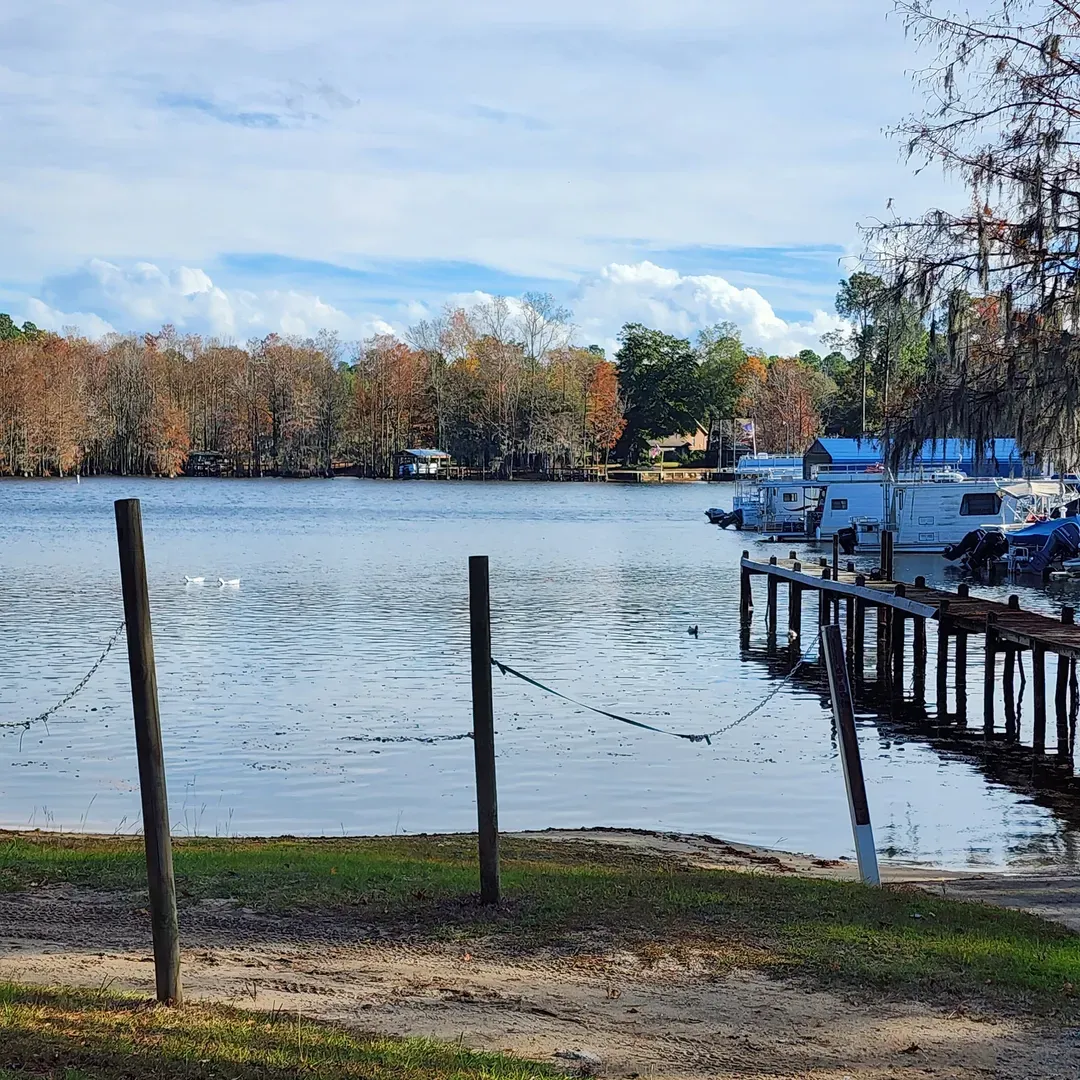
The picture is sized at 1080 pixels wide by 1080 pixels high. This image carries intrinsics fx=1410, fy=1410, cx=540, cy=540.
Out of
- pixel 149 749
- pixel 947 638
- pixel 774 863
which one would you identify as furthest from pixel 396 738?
pixel 149 749

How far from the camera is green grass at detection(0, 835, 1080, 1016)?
7.98 m

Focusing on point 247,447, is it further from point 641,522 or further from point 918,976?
point 918,976

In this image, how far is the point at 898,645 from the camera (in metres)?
29.6

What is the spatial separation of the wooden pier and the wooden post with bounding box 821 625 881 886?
35.1ft

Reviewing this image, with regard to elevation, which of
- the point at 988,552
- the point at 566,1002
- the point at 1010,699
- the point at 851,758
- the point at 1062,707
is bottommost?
the point at 988,552

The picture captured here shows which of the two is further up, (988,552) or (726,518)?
(988,552)

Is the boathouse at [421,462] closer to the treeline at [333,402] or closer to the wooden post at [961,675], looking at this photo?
the treeline at [333,402]

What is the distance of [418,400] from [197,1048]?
160 metres

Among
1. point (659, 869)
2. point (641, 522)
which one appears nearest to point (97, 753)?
point (659, 869)

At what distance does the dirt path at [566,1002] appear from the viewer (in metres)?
6.55

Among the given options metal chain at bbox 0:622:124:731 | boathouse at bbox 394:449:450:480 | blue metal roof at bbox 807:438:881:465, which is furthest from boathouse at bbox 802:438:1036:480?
boathouse at bbox 394:449:450:480

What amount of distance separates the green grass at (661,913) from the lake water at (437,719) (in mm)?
4809

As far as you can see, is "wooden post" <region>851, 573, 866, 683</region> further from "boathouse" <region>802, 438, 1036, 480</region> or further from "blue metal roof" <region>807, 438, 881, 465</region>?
"blue metal roof" <region>807, 438, 881, 465</region>

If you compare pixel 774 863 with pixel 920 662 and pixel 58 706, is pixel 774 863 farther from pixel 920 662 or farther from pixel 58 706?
pixel 920 662
